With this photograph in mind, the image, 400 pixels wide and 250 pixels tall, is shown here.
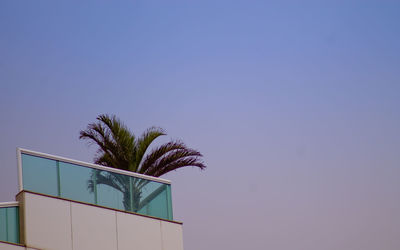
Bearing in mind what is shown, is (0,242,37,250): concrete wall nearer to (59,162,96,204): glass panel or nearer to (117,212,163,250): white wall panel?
(59,162,96,204): glass panel

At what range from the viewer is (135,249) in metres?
19.3

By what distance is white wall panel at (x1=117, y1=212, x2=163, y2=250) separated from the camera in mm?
19188

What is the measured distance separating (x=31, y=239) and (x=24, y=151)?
2.20m

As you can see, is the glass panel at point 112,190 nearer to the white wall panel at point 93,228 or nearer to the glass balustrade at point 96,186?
the glass balustrade at point 96,186

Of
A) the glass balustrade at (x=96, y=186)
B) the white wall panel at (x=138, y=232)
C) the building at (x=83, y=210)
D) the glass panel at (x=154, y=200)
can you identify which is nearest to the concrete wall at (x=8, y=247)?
the building at (x=83, y=210)

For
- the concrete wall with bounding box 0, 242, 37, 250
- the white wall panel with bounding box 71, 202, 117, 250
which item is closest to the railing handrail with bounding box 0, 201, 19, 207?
the concrete wall with bounding box 0, 242, 37, 250

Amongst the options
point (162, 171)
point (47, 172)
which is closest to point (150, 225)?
point (47, 172)

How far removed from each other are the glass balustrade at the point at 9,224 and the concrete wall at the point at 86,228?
0.15 metres

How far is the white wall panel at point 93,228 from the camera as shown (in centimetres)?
1841

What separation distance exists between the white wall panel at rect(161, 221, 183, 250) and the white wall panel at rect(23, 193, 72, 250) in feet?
9.40

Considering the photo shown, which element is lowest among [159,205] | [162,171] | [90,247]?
[90,247]

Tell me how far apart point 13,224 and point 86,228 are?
6.26 feet

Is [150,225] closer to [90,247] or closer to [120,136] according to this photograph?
[90,247]

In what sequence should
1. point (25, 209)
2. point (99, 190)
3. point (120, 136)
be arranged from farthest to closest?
point (120, 136) < point (99, 190) < point (25, 209)
